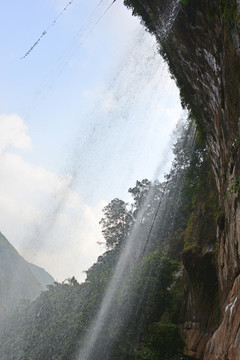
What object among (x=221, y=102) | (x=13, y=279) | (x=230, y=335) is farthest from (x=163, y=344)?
(x=13, y=279)

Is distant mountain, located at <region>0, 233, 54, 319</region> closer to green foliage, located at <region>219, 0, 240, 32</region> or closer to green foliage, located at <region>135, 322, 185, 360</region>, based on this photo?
green foliage, located at <region>135, 322, 185, 360</region>

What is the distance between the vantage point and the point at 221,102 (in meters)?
7.88

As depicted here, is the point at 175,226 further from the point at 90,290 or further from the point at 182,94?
the point at 182,94

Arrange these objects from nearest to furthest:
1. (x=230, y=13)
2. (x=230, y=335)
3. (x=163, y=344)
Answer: (x=230, y=335)
(x=230, y=13)
(x=163, y=344)

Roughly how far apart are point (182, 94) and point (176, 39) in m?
3.19

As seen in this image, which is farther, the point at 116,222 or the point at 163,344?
the point at 116,222

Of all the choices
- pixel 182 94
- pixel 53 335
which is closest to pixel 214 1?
pixel 182 94

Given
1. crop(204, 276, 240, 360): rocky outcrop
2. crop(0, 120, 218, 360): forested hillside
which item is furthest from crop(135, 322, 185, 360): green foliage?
crop(204, 276, 240, 360): rocky outcrop

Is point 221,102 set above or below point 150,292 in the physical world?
above

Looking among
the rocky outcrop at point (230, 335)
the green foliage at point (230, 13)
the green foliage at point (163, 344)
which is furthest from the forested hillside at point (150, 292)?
the green foliage at point (230, 13)

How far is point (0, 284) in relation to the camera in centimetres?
10925

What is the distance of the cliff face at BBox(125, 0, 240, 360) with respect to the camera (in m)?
6.02

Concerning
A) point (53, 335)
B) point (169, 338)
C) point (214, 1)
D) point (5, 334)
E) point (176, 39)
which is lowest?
point (5, 334)

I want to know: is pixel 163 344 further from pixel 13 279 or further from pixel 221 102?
pixel 13 279
